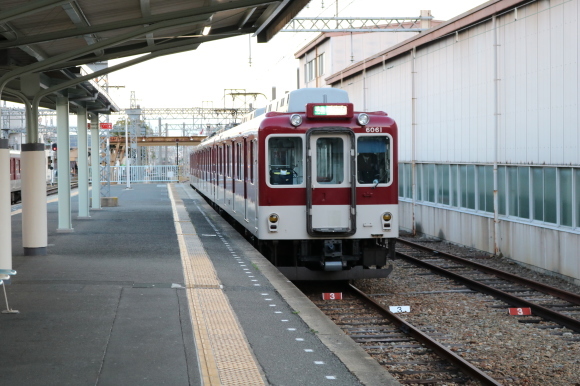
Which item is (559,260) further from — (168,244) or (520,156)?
(168,244)

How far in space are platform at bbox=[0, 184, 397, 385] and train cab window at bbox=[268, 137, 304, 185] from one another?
1315 millimetres

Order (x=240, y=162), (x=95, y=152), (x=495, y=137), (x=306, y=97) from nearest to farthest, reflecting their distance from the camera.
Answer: (x=306, y=97)
(x=240, y=162)
(x=495, y=137)
(x=95, y=152)

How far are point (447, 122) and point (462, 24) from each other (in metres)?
2.43

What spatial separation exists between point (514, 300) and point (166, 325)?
5.14 meters

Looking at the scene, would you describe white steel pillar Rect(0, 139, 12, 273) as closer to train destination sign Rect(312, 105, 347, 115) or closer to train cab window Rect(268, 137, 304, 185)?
train cab window Rect(268, 137, 304, 185)

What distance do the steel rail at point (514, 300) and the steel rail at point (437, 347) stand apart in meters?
1.77

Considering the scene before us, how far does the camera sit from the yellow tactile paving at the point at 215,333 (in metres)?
5.78

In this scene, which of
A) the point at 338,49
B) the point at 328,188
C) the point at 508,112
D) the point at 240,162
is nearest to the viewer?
the point at 328,188

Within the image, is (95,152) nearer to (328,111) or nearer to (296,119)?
(296,119)

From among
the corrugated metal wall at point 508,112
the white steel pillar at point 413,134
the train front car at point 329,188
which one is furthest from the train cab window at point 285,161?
the white steel pillar at point 413,134

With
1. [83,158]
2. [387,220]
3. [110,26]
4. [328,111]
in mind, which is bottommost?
[387,220]

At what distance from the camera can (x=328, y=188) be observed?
11.3 metres

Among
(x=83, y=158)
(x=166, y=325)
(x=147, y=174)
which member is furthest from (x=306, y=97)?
(x=147, y=174)

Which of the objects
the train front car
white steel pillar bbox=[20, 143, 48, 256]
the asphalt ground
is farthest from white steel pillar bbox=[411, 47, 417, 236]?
Result: white steel pillar bbox=[20, 143, 48, 256]
